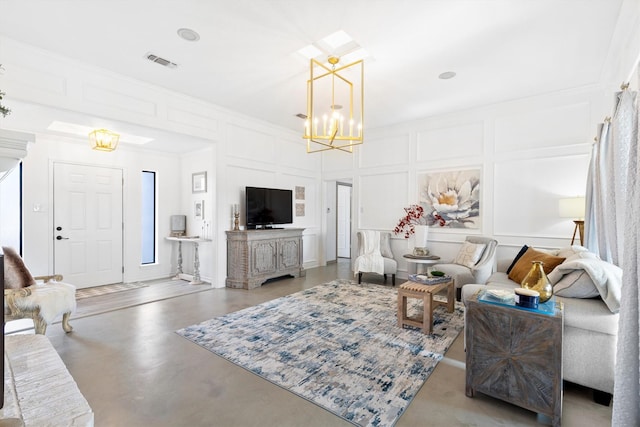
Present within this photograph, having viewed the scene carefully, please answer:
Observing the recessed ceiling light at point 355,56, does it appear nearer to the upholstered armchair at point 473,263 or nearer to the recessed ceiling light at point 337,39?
the recessed ceiling light at point 337,39

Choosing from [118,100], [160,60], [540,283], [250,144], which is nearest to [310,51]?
[160,60]

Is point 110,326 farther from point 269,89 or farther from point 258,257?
point 269,89

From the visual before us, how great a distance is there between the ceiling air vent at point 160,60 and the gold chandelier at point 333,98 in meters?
1.66

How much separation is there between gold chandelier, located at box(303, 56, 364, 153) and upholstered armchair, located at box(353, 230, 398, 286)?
1.90 m

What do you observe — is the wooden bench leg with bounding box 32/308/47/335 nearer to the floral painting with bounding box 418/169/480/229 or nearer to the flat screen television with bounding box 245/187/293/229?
the flat screen television with bounding box 245/187/293/229

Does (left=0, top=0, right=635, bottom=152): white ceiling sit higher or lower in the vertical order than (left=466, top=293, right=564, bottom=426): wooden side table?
higher

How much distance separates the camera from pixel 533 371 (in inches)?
74.4

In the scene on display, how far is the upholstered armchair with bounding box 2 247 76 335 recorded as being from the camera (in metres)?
2.76

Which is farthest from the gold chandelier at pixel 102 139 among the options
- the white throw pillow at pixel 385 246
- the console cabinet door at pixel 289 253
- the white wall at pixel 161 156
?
the white throw pillow at pixel 385 246

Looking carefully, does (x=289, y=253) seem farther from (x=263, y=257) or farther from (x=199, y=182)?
(x=199, y=182)

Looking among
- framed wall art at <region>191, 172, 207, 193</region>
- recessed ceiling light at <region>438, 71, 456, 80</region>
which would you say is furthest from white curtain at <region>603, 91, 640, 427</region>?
A: framed wall art at <region>191, 172, 207, 193</region>

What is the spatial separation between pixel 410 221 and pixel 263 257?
2.85 metres

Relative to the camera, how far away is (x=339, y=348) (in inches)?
113

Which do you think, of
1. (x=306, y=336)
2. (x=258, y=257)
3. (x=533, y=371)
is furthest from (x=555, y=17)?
(x=258, y=257)
